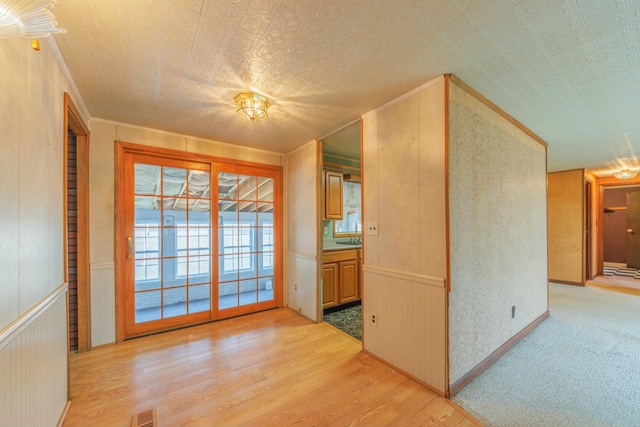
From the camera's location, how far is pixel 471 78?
6.14ft

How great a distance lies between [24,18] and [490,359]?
3.39 meters

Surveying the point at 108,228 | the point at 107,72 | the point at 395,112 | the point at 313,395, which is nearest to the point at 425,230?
the point at 395,112

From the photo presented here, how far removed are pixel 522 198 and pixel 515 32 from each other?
1.97 meters

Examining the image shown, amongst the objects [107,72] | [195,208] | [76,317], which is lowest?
[76,317]

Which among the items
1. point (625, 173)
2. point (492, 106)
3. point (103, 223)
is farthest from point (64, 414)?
point (625, 173)

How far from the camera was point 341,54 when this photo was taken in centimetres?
161

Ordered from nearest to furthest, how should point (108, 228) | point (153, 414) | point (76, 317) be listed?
point (153, 414)
point (76, 317)
point (108, 228)

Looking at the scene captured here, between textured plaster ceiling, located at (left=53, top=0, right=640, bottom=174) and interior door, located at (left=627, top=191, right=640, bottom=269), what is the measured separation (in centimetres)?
575

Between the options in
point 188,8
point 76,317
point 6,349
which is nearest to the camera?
point 6,349

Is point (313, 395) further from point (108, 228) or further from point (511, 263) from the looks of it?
point (108, 228)

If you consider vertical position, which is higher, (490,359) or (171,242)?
(171,242)

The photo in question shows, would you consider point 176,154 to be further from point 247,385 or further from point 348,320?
point 348,320

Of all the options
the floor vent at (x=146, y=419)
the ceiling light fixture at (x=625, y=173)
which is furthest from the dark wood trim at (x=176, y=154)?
the ceiling light fixture at (x=625, y=173)

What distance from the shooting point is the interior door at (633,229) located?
20.1 feet
